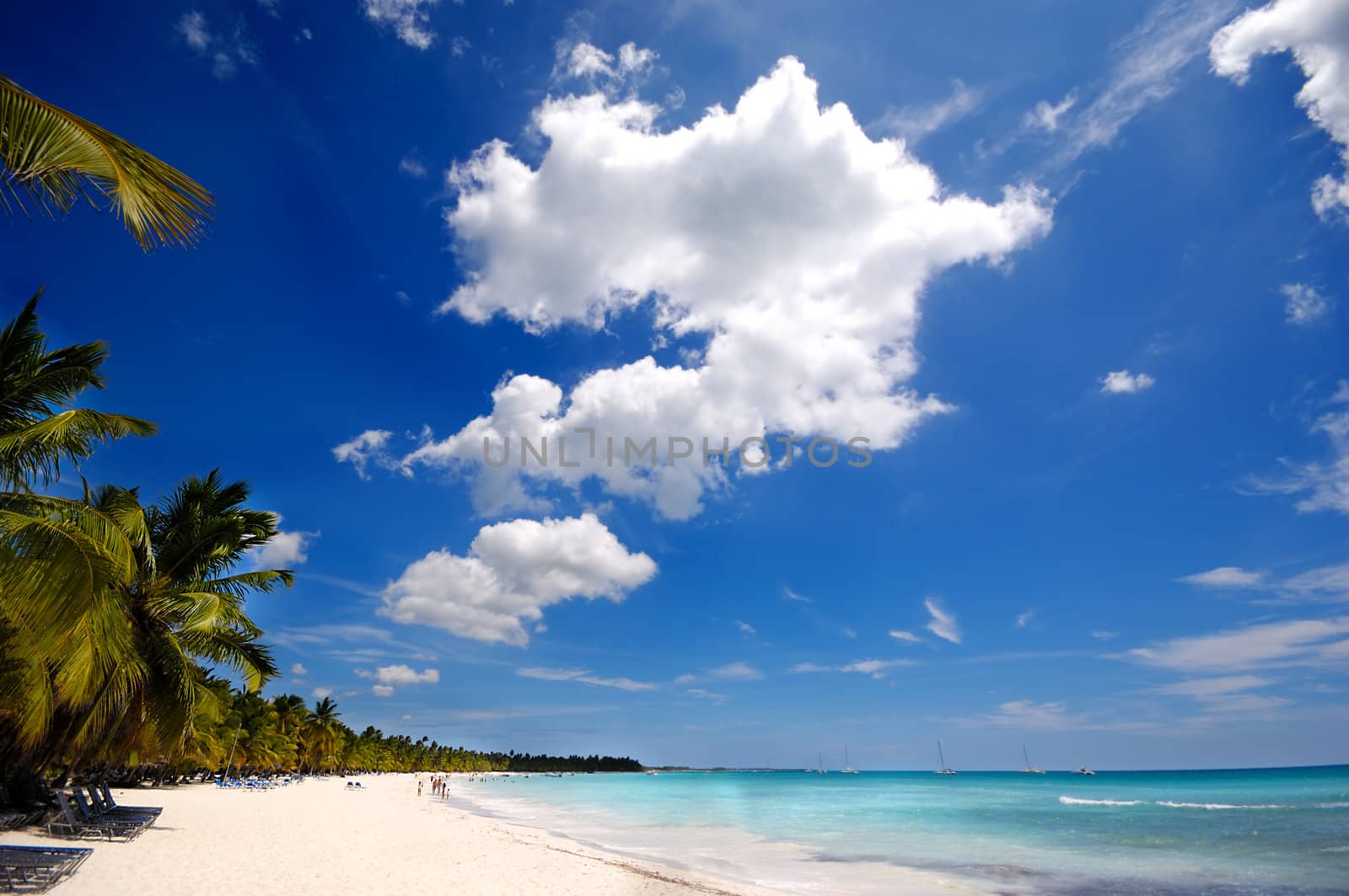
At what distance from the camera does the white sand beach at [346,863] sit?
1002 centimetres

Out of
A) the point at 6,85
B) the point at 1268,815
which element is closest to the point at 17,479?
the point at 6,85

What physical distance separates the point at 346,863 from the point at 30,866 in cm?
599

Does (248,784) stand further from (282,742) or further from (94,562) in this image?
(94,562)

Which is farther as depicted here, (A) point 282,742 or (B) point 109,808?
(A) point 282,742

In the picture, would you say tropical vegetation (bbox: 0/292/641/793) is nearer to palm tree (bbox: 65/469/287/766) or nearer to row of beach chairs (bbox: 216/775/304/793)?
palm tree (bbox: 65/469/287/766)

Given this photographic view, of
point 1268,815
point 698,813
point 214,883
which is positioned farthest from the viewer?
point 698,813

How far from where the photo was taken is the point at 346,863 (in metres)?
12.9

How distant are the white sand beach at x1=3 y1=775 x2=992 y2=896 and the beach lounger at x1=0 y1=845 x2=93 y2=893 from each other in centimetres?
31

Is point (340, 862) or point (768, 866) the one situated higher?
point (340, 862)

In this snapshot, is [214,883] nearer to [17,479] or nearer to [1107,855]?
[17,479]

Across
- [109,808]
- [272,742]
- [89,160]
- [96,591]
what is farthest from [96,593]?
[272,742]

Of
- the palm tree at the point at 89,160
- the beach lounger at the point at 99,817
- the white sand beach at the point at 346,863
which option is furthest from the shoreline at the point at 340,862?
the palm tree at the point at 89,160

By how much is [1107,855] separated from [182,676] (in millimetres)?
29287

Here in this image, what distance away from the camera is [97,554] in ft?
16.6
